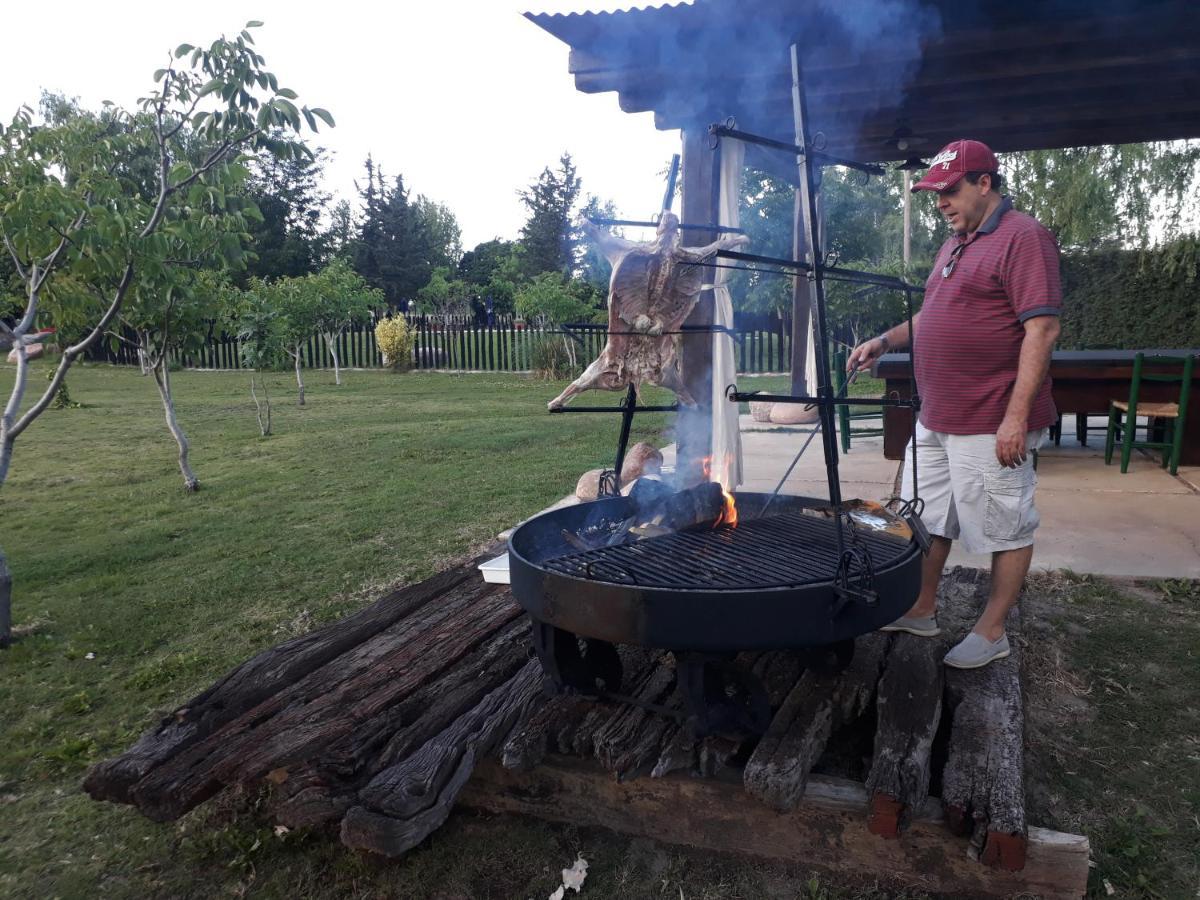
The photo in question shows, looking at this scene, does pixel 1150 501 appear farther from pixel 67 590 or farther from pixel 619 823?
pixel 67 590

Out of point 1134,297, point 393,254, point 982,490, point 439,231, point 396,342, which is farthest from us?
point 439,231

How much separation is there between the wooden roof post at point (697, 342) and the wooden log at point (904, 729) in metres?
1.05

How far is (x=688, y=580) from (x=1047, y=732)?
1425mm

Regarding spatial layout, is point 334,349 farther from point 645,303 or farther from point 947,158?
point 947,158

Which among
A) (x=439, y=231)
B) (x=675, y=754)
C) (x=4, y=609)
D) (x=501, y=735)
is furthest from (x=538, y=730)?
(x=439, y=231)

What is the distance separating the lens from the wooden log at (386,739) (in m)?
1.95

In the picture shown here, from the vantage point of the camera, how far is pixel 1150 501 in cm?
531

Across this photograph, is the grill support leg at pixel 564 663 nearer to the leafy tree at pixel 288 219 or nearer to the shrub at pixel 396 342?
the shrub at pixel 396 342

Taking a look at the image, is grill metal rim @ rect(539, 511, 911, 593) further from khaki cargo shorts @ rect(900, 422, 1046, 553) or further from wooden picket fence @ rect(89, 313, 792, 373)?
wooden picket fence @ rect(89, 313, 792, 373)

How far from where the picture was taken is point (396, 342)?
20.0 meters

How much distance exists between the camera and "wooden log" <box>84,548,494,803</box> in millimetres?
2088

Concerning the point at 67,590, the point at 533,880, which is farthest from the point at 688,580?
the point at 67,590

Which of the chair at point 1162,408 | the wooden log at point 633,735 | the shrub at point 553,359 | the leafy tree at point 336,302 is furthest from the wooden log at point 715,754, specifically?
the leafy tree at point 336,302

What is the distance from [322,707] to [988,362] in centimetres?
235
